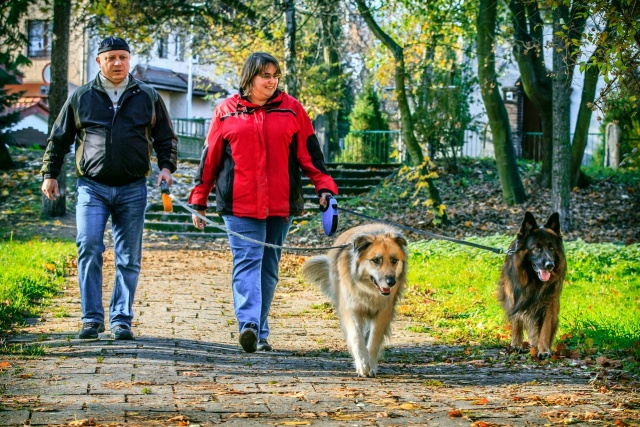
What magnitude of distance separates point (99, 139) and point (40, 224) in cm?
1324

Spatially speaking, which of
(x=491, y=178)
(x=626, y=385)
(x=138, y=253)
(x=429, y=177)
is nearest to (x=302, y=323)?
(x=138, y=253)

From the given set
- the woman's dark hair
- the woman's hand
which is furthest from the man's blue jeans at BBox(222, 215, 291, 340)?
the woman's dark hair

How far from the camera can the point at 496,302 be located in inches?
374

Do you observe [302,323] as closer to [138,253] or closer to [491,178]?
[138,253]

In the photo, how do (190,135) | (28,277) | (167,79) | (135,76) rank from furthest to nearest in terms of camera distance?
(167,79), (135,76), (190,135), (28,277)

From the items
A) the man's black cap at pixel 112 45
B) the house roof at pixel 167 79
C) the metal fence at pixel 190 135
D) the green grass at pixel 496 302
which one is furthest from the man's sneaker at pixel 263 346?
the house roof at pixel 167 79

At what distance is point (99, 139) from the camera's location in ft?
23.1

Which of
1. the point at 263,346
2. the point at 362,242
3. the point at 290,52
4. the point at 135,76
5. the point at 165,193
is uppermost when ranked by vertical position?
the point at 135,76

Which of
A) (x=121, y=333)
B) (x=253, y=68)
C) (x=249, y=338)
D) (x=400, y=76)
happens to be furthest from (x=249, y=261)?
(x=400, y=76)

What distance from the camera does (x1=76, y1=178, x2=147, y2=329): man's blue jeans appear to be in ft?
23.2

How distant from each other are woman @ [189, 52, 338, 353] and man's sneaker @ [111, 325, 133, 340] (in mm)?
962

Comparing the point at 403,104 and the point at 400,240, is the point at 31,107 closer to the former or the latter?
the point at 403,104

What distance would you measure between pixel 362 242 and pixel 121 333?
2145 mm

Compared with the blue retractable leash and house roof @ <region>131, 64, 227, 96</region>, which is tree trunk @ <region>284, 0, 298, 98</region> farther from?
house roof @ <region>131, 64, 227, 96</region>
